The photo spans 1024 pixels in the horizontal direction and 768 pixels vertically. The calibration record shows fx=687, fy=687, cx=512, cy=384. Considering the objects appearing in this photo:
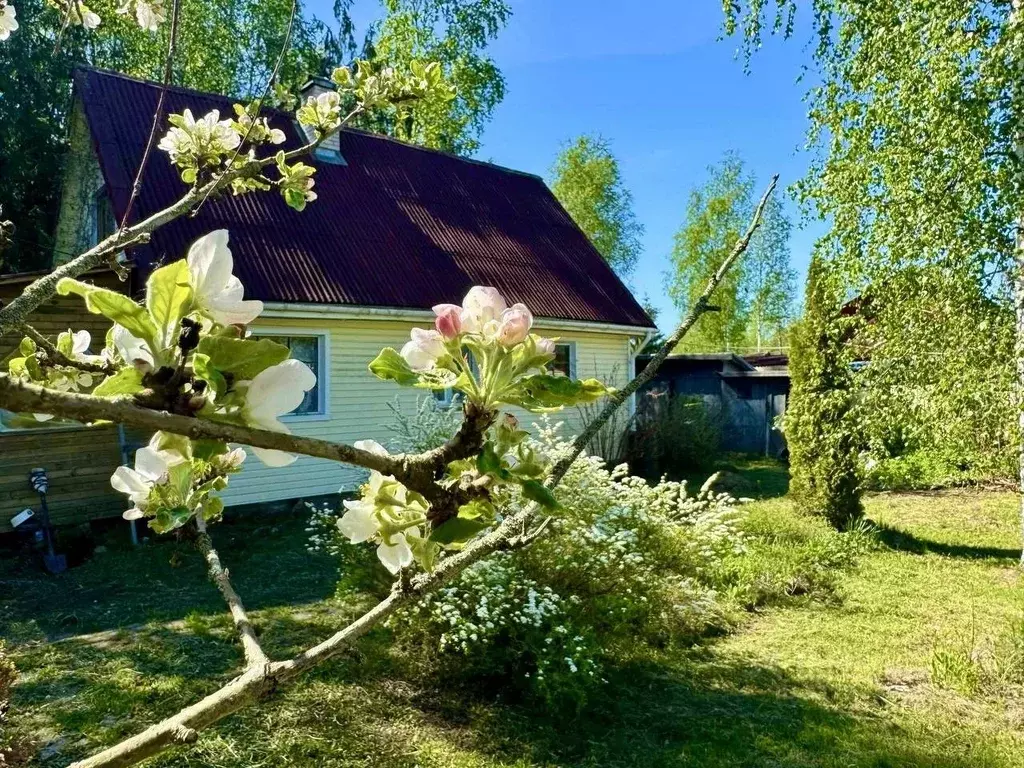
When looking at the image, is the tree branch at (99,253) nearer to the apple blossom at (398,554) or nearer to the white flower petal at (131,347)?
the white flower petal at (131,347)

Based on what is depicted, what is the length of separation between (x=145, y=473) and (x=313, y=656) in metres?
0.30

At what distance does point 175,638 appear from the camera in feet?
14.5

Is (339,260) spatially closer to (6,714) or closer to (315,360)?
(315,360)

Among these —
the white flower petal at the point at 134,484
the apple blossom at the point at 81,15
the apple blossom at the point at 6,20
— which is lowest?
the white flower petal at the point at 134,484

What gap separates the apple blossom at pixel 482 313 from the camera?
0.76 m

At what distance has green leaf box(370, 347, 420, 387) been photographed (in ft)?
2.48

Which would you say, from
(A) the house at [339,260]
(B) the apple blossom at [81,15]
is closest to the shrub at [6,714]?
(B) the apple blossom at [81,15]

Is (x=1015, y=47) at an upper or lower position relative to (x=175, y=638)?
upper

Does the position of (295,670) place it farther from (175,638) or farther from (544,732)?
(175,638)

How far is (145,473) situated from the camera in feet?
2.71

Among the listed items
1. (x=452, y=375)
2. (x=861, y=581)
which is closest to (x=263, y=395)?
(x=452, y=375)

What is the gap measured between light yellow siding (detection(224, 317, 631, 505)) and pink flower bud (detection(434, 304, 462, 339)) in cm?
737

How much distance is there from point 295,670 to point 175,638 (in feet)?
14.4

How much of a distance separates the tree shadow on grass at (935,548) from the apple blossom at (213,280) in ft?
27.1
